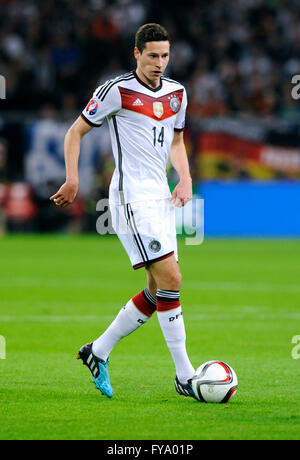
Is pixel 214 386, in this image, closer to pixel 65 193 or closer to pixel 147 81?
pixel 65 193

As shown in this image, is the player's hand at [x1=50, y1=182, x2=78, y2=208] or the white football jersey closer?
the player's hand at [x1=50, y1=182, x2=78, y2=208]

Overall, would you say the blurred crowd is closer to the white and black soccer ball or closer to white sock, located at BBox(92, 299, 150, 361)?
white sock, located at BBox(92, 299, 150, 361)

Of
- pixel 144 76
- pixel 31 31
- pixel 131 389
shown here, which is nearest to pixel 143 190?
pixel 144 76

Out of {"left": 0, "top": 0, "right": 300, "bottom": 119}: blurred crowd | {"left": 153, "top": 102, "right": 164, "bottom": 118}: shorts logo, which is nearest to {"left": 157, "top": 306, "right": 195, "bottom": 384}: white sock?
{"left": 153, "top": 102, "right": 164, "bottom": 118}: shorts logo

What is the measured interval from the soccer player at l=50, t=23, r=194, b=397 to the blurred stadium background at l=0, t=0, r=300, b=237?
14.3 m

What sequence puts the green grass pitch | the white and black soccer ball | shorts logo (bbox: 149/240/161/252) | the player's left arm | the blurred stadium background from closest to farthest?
the green grass pitch → the white and black soccer ball → shorts logo (bbox: 149/240/161/252) → the player's left arm → the blurred stadium background

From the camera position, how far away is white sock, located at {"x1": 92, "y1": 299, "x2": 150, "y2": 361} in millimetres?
6246

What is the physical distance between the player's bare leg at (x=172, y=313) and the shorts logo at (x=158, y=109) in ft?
3.15

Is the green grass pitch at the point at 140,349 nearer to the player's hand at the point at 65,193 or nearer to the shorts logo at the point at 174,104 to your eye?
the player's hand at the point at 65,193

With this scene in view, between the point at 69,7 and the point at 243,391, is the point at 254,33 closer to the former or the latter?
the point at 69,7

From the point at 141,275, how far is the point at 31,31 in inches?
445

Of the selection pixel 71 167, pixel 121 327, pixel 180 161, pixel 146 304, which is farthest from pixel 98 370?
pixel 180 161

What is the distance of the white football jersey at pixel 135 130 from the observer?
608 centimetres

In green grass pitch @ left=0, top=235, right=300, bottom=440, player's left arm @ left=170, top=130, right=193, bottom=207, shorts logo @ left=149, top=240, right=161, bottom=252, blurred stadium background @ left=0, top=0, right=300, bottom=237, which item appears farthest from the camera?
blurred stadium background @ left=0, top=0, right=300, bottom=237
